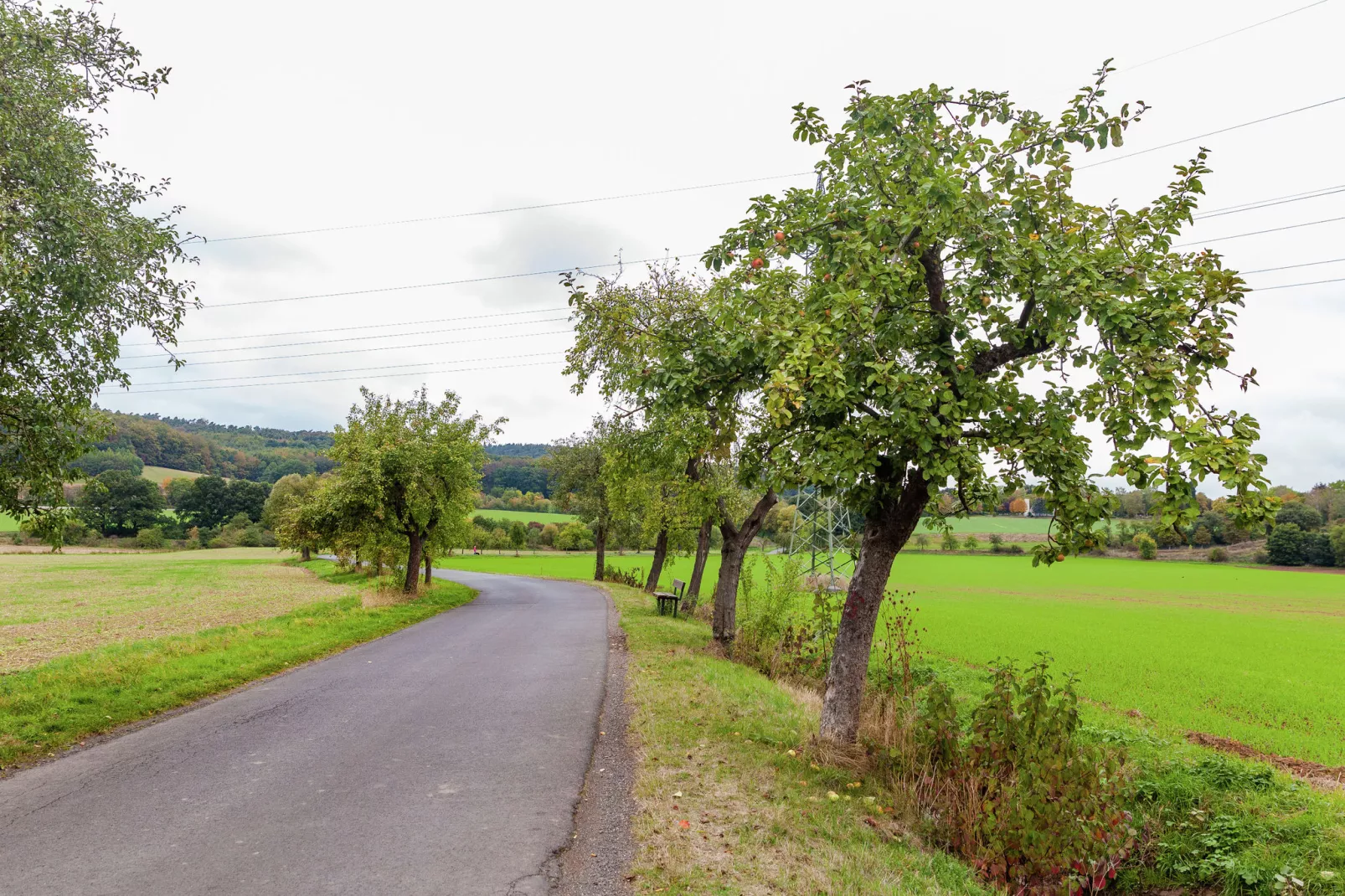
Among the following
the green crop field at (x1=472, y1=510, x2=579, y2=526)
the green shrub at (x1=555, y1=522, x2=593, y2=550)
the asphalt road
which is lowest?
the green shrub at (x1=555, y1=522, x2=593, y2=550)

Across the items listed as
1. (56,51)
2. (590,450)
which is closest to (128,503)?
(590,450)

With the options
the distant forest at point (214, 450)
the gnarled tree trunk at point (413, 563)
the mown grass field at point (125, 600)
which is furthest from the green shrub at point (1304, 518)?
the distant forest at point (214, 450)

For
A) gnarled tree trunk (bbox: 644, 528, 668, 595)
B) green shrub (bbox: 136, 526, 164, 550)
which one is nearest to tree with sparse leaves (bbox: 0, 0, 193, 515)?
gnarled tree trunk (bbox: 644, 528, 668, 595)

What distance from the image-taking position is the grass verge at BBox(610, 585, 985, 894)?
15.5ft

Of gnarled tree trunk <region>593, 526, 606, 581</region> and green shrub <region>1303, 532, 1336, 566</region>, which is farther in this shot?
green shrub <region>1303, 532, 1336, 566</region>

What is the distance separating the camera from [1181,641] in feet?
70.6

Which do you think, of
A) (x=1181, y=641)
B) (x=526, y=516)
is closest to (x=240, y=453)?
(x=526, y=516)

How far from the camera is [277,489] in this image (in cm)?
6681

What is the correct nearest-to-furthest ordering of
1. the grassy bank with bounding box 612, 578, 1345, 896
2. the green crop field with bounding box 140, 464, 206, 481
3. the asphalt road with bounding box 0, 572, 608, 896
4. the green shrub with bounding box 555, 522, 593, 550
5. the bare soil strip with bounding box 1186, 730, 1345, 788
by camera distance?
the asphalt road with bounding box 0, 572, 608, 896 < the grassy bank with bounding box 612, 578, 1345, 896 < the bare soil strip with bounding box 1186, 730, 1345, 788 < the green shrub with bounding box 555, 522, 593, 550 < the green crop field with bounding box 140, 464, 206, 481

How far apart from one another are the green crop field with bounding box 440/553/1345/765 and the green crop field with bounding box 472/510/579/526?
5272 cm

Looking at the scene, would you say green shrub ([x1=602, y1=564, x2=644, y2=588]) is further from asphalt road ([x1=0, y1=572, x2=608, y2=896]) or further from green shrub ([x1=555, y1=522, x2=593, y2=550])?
asphalt road ([x1=0, y1=572, x2=608, y2=896])

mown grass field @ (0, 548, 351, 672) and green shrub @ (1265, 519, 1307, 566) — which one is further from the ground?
green shrub @ (1265, 519, 1307, 566)

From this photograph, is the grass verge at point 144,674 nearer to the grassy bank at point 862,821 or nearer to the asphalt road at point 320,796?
the asphalt road at point 320,796

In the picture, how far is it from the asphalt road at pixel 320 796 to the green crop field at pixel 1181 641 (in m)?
10.6
